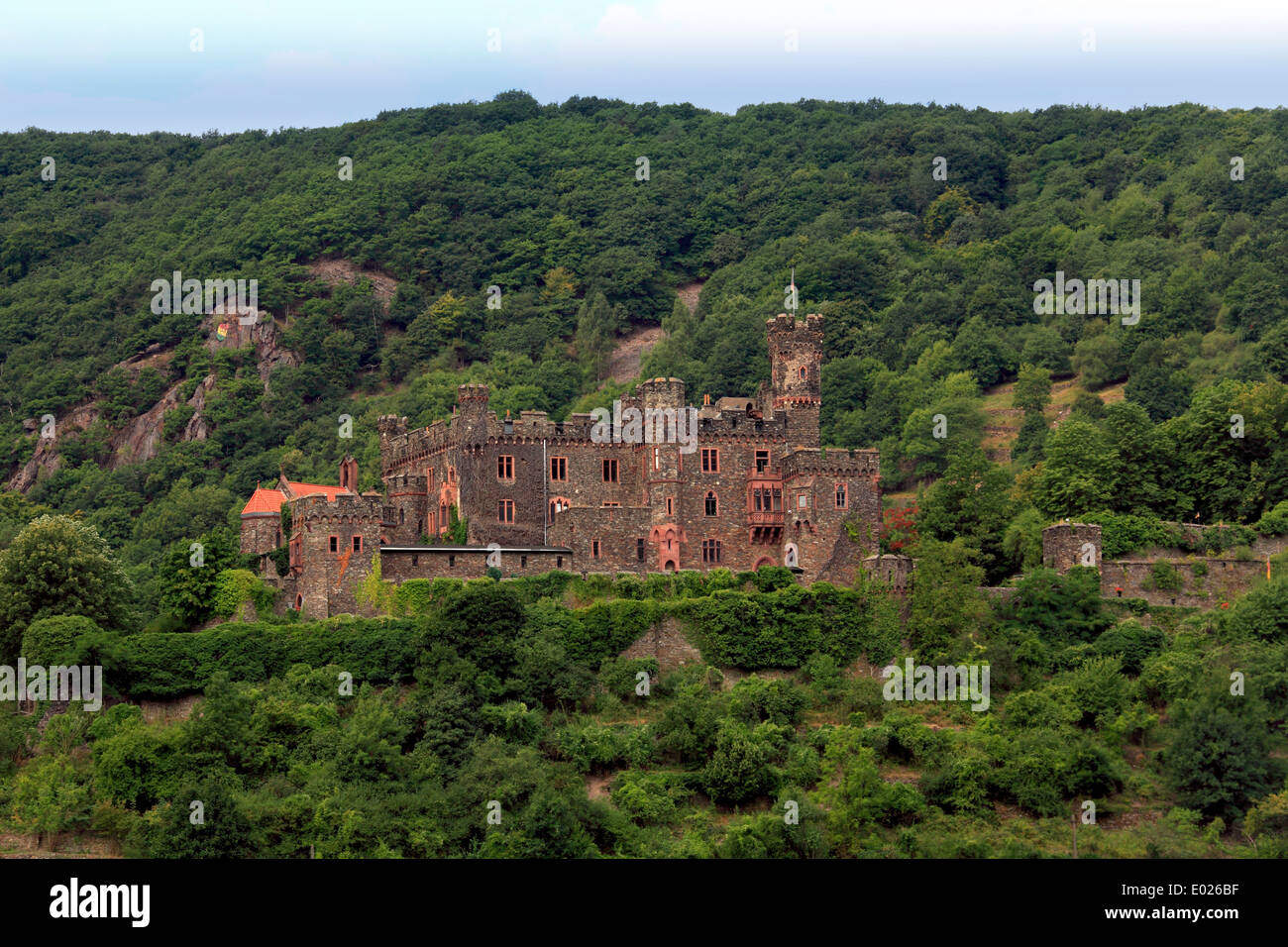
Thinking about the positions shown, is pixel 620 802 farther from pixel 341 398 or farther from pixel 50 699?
pixel 341 398

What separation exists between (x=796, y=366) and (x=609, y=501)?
9443mm

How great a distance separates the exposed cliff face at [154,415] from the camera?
128 m

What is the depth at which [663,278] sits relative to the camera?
15200 centimetres

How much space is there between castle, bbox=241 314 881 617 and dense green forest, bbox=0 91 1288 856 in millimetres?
2033

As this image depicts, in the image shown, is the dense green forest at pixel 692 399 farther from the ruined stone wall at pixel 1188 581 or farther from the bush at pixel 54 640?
the ruined stone wall at pixel 1188 581

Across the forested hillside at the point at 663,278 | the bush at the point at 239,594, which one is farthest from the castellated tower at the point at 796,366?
the bush at the point at 239,594

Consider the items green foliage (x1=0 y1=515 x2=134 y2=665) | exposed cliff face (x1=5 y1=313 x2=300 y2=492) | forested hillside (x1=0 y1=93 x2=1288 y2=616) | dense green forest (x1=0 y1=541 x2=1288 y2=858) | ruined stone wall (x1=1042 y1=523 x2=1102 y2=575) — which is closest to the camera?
dense green forest (x1=0 y1=541 x2=1288 y2=858)

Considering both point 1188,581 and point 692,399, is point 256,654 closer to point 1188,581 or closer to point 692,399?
point 1188,581

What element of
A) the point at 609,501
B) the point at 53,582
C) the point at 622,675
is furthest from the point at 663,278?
the point at 53,582

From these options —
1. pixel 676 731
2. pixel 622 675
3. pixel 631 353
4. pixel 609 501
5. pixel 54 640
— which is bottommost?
pixel 676 731

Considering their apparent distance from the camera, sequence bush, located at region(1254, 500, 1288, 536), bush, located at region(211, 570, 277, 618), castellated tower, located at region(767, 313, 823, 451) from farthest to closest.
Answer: castellated tower, located at region(767, 313, 823, 451) → bush, located at region(1254, 500, 1288, 536) → bush, located at region(211, 570, 277, 618)

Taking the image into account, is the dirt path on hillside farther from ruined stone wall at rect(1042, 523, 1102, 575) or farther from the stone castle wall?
the stone castle wall

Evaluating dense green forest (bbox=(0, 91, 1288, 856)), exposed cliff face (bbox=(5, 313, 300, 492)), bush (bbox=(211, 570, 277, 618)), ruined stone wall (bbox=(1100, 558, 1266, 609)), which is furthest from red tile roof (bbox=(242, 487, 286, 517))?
exposed cliff face (bbox=(5, 313, 300, 492))

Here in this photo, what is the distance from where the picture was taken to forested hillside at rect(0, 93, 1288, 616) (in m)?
111
